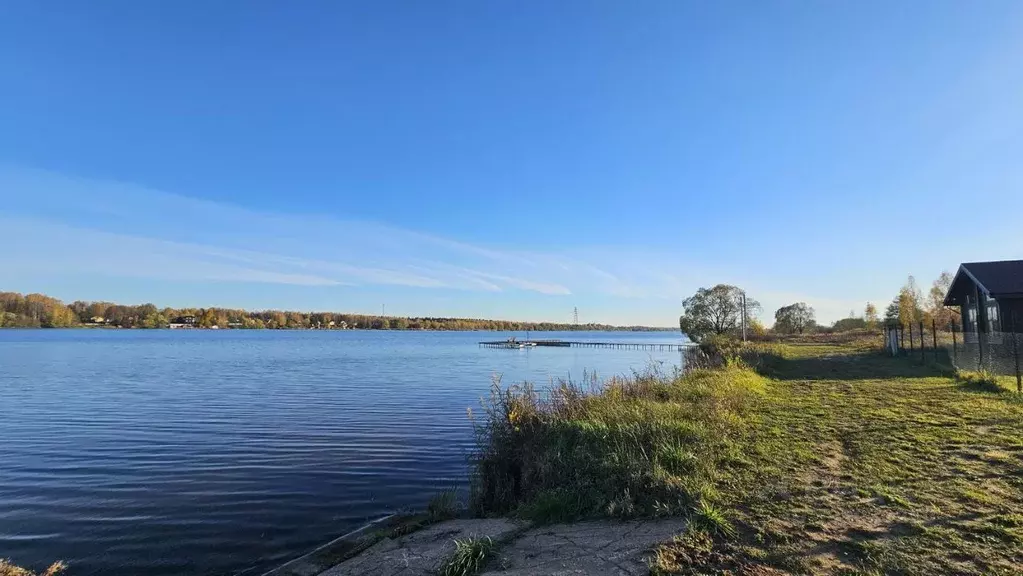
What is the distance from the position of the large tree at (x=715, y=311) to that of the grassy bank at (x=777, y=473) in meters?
52.2

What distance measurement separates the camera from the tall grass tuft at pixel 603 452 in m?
6.22

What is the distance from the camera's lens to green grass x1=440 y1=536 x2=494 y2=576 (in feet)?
16.4

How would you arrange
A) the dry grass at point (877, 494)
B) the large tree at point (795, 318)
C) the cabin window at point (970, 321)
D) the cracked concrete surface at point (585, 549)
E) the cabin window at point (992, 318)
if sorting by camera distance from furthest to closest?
the large tree at point (795, 318), the cabin window at point (970, 321), the cabin window at point (992, 318), the cracked concrete surface at point (585, 549), the dry grass at point (877, 494)

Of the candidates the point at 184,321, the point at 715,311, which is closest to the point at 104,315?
the point at 184,321

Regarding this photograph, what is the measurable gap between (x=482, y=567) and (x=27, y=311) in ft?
643

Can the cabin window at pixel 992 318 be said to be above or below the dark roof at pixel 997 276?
below

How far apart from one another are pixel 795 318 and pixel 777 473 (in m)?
98.0

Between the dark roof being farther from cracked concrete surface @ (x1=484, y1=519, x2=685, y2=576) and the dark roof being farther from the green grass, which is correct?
the green grass

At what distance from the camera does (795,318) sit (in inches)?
3649

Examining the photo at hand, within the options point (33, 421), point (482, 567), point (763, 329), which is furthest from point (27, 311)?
point (482, 567)

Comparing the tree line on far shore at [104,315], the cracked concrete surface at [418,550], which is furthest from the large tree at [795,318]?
the tree line on far shore at [104,315]

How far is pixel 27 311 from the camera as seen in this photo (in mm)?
146250

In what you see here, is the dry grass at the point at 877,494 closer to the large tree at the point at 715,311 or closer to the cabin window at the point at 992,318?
the cabin window at the point at 992,318

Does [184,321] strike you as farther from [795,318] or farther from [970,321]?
[970,321]
